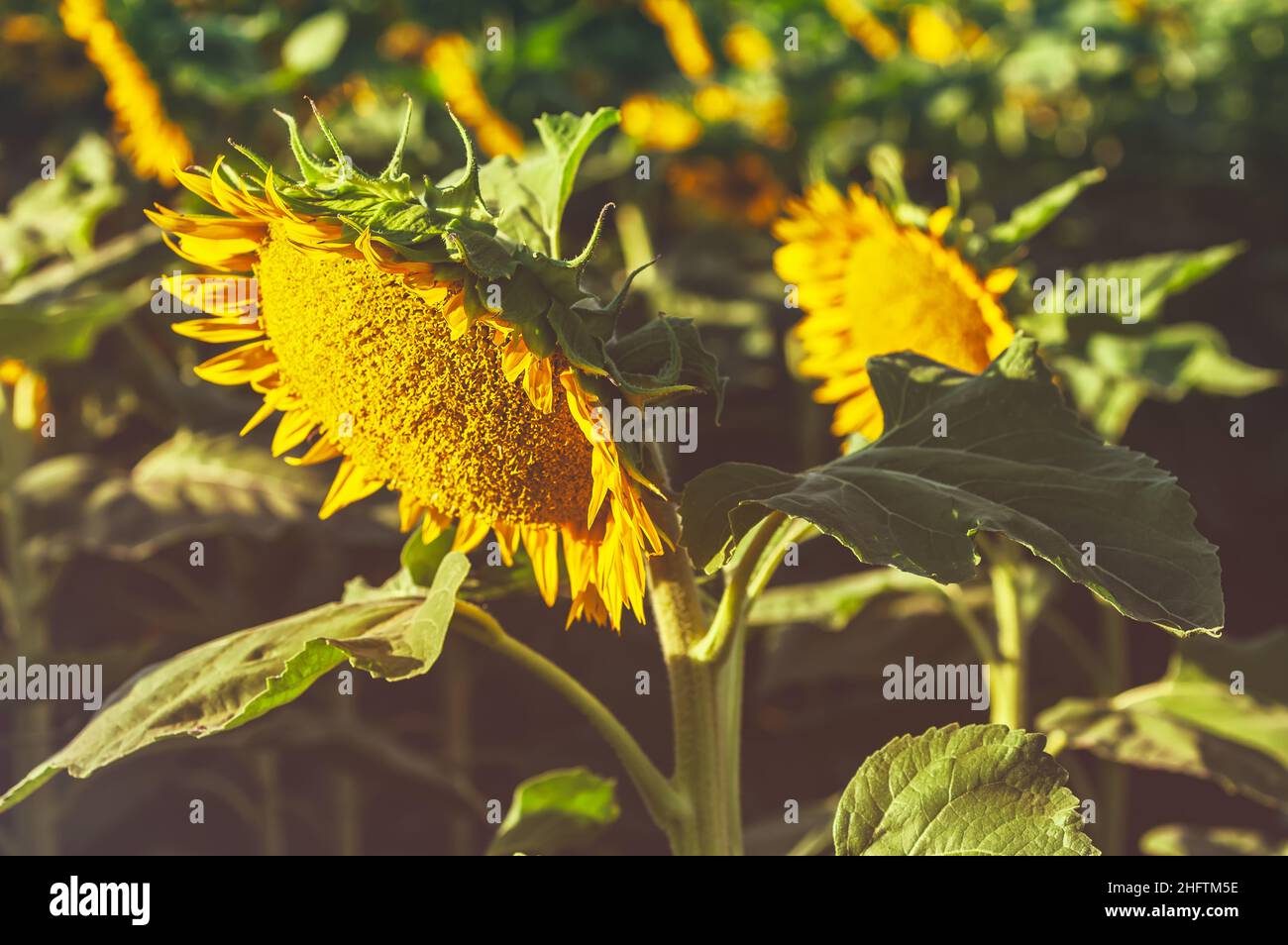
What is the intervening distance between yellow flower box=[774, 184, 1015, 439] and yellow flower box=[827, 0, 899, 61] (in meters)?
2.34

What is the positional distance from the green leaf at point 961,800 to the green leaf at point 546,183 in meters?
0.39

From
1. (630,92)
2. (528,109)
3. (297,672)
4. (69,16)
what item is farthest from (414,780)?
(630,92)

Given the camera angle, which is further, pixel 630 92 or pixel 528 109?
pixel 630 92

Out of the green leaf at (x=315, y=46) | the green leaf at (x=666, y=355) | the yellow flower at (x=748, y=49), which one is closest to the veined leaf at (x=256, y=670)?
the green leaf at (x=666, y=355)

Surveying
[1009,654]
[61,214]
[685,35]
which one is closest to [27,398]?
[61,214]

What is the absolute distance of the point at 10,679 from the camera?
5.39ft

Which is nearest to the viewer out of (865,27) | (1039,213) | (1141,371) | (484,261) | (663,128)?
(484,261)

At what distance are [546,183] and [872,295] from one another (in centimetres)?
58

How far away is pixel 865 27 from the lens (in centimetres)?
376

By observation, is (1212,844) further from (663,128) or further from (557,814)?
(663,128)

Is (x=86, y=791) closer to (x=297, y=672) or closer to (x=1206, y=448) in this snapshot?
(x=297, y=672)

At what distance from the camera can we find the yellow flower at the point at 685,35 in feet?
10.8

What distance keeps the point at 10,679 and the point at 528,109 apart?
1752mm

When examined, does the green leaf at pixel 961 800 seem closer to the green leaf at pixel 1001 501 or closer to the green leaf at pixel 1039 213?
the green leaf at pixel 1001 501
